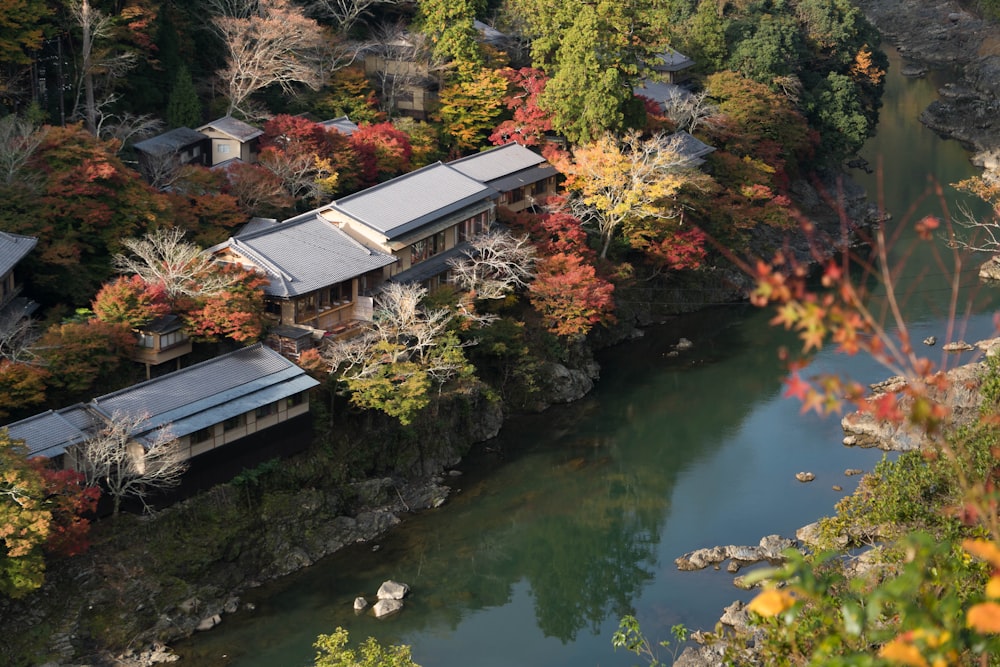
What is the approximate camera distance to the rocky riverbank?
67.6 m

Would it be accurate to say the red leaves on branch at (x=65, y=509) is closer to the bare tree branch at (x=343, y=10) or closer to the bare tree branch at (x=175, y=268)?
the bare tree branch at (x=175, y=268)

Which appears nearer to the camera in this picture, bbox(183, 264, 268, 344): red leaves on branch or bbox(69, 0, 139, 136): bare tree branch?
bbox(183, 264, 268, 344): red leaves on branch

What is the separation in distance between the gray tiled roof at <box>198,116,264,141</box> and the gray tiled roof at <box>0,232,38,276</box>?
10746mm

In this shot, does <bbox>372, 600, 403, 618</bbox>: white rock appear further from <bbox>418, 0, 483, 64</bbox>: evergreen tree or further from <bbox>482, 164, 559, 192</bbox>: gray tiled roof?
<bbox>418, 0, 483, 64</bbox>: evergreen tree

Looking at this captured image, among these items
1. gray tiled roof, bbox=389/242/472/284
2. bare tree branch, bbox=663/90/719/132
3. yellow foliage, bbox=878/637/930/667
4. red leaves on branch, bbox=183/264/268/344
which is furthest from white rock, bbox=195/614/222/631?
bare tree branch, bbox=663/90/719/132

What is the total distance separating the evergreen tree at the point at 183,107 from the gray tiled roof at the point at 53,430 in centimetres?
1597

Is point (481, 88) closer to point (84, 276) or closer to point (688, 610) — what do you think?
point (84, 276)

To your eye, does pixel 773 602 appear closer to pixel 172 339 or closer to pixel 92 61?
pixel 172 339

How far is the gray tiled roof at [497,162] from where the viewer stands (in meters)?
40.2

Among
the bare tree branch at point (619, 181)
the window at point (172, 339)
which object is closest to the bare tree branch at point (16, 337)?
the window at point (172, 339)

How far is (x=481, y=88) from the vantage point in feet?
146

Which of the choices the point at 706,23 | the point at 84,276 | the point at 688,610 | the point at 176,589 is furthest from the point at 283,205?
the point at 706,23

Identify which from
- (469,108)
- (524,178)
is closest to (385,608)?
(524,178)

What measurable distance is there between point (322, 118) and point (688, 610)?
2428 cm
